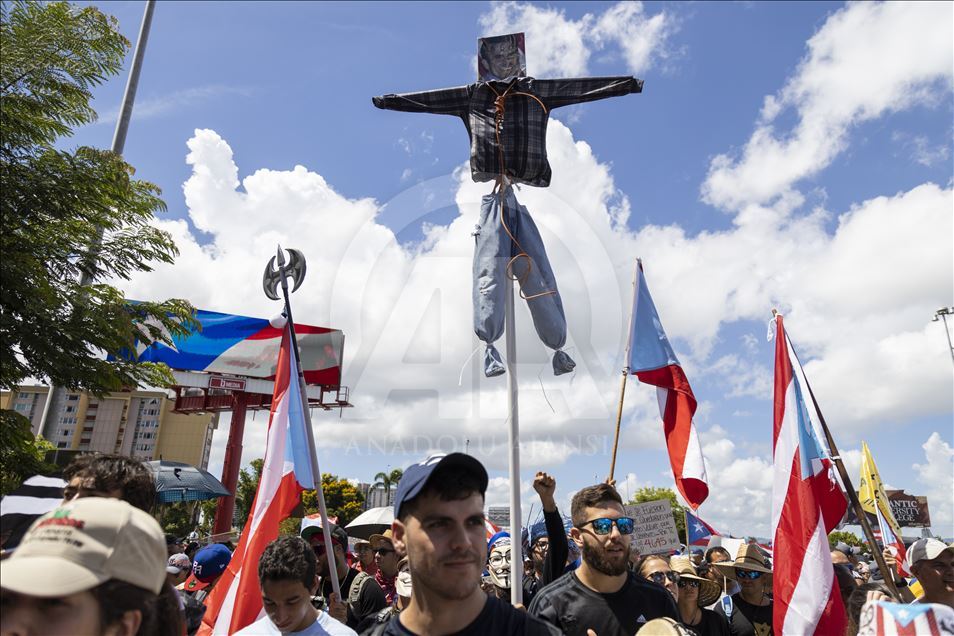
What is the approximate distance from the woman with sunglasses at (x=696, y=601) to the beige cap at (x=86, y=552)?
383 centimetres

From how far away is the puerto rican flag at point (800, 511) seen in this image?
4.13 metres

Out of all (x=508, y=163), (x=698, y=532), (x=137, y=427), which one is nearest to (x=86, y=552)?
(x=508, y=163)

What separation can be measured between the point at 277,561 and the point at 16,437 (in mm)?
5265

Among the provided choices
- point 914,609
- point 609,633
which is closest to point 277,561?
point 609,633

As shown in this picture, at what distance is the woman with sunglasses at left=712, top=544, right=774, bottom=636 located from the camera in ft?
15.4

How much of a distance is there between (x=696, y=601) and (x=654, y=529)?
225 centimetres

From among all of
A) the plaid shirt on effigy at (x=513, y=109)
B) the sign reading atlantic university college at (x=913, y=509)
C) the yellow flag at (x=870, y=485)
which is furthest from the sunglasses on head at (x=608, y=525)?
the sign reading atlantic university college at (x=913, y=509)

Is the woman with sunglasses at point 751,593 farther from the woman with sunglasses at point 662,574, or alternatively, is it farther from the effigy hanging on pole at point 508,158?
the effigy hanging on pole at point 508,158

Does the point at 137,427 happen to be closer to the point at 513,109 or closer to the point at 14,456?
the point at 14,456

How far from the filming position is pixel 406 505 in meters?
2.11

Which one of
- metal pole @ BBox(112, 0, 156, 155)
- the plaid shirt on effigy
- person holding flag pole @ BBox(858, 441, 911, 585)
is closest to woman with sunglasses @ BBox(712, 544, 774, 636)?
person holding flag pole @ BBox(858, 441, 911, 585)

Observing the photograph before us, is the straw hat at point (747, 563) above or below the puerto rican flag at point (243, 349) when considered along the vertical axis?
below

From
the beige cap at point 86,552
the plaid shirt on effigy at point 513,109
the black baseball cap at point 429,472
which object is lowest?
the beige cap at point 86,552

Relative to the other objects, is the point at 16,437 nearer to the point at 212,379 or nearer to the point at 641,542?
the point at 641,542
